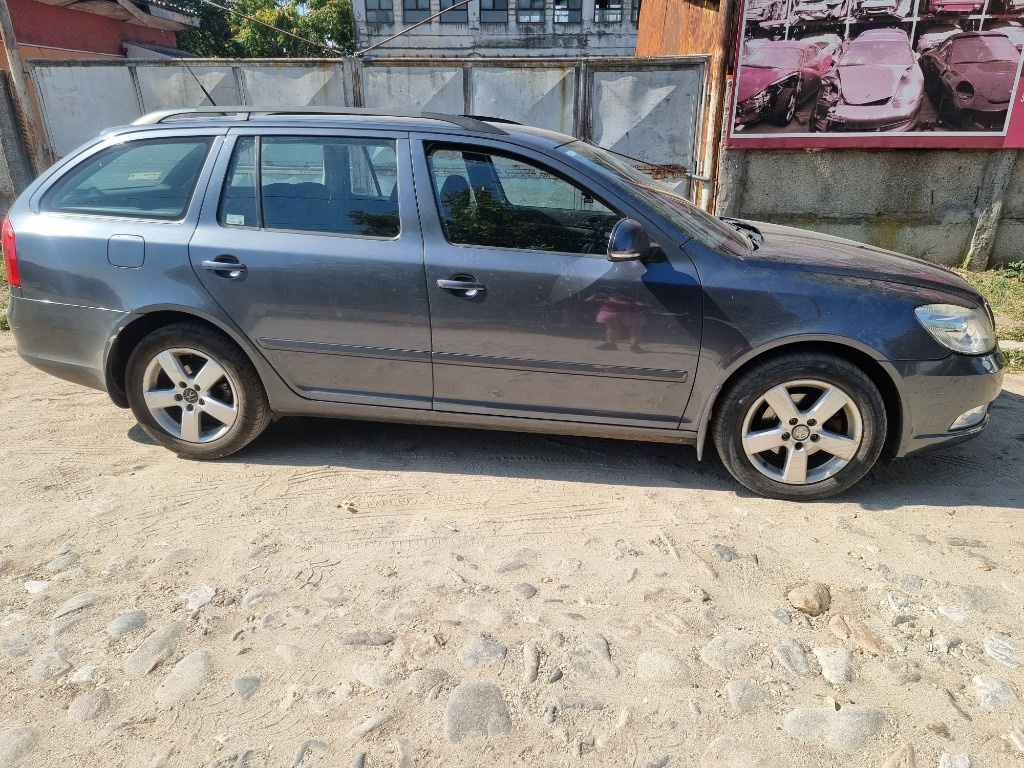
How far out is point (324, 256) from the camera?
11.4ft

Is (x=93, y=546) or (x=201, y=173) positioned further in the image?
(x=201, y=173)

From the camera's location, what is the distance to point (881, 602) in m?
2.78

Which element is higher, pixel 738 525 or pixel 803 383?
A: pixel 803 383

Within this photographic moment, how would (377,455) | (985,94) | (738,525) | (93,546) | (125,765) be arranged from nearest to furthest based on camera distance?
(125,765) < (93,546) < (738,525) < (377,455) < (985,94)

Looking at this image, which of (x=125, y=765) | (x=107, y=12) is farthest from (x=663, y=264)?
(x=107, y=12)

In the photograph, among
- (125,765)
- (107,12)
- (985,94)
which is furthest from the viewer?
(107,12)

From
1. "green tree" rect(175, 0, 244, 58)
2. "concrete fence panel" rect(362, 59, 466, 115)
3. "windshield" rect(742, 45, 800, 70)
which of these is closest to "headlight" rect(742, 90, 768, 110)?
"windshield" rect(742, 45, 800, 70)

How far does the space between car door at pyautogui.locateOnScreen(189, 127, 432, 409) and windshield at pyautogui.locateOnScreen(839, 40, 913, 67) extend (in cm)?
573

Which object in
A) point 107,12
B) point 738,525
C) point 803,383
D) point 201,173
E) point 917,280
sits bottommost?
point 738,525

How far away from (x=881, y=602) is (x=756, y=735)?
939 millimetres

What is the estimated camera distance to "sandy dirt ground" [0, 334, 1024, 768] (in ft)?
7.11

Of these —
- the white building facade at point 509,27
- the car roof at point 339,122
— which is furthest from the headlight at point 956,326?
the white building facade at point 509,27

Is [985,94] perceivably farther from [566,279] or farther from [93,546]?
[93,546]

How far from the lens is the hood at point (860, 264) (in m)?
3.39
